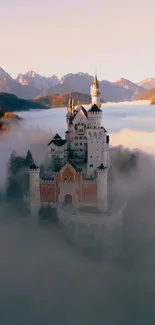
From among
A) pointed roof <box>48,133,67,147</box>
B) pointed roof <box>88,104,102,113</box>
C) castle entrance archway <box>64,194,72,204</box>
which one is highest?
pointed roof <box>88,104,102,113</box>

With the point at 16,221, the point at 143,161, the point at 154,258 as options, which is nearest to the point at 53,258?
the point at 16,221

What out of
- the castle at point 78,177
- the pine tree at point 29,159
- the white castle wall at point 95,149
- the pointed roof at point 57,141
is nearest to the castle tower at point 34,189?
the castle at point 78,177

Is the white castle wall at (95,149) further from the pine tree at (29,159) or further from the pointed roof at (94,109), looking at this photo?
the pine tree at (29,159)

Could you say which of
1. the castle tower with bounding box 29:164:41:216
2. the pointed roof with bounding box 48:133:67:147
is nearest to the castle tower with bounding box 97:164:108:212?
the castle tower with bounding box 29:164:41:216

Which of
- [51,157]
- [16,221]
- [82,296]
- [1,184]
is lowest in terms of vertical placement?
[82,296]

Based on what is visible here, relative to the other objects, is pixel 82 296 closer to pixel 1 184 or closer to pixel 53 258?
pixel 53 258

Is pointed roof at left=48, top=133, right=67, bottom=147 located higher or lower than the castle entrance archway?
higher

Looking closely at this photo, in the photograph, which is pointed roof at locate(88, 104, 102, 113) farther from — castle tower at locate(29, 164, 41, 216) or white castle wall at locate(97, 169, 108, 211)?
castle tower at locate(29, 164, 41, 216)

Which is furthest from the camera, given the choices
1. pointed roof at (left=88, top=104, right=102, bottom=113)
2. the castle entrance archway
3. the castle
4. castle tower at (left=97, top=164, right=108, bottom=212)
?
pointed roof at (left=88, top=104, right=102, bottom=113)

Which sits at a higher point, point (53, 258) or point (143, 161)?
point (143, 161)
